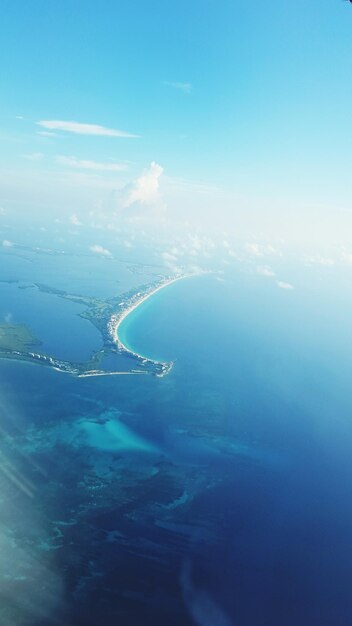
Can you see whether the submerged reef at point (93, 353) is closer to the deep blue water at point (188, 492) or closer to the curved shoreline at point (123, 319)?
the curved shoreline at point (123, 319)

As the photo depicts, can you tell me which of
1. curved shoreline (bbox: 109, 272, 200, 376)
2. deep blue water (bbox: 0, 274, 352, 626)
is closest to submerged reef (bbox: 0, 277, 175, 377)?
curved shoreline (bbox: 109, 272, 200, 376)

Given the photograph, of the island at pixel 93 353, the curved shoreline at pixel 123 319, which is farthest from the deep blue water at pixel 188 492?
the island at pixel 93 353

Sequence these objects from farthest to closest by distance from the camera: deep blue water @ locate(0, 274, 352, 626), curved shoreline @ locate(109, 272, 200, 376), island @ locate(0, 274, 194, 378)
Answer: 1. curved shoreline @ locate(109, 272, 200, 376)
2. island @ locate(0, 274, 194, 378)
3. deep blue water @ locate(0, 274, 352, 626)

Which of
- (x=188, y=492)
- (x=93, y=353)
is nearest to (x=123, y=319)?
(x=93, y=353)

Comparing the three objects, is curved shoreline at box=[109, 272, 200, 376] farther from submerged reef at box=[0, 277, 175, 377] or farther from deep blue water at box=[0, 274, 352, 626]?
deep blue water at box=[0, 274, 352, 626]

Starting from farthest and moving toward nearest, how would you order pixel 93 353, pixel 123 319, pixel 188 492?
pixel 123 319 → pixel 93 353 → pixel 188 492

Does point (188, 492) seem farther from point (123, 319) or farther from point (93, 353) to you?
point (123, 319)

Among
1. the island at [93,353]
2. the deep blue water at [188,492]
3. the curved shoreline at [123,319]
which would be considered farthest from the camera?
the curved shoreline at [123,319]

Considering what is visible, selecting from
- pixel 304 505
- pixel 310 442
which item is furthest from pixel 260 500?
pixel 310 442

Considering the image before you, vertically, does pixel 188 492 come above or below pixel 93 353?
above
